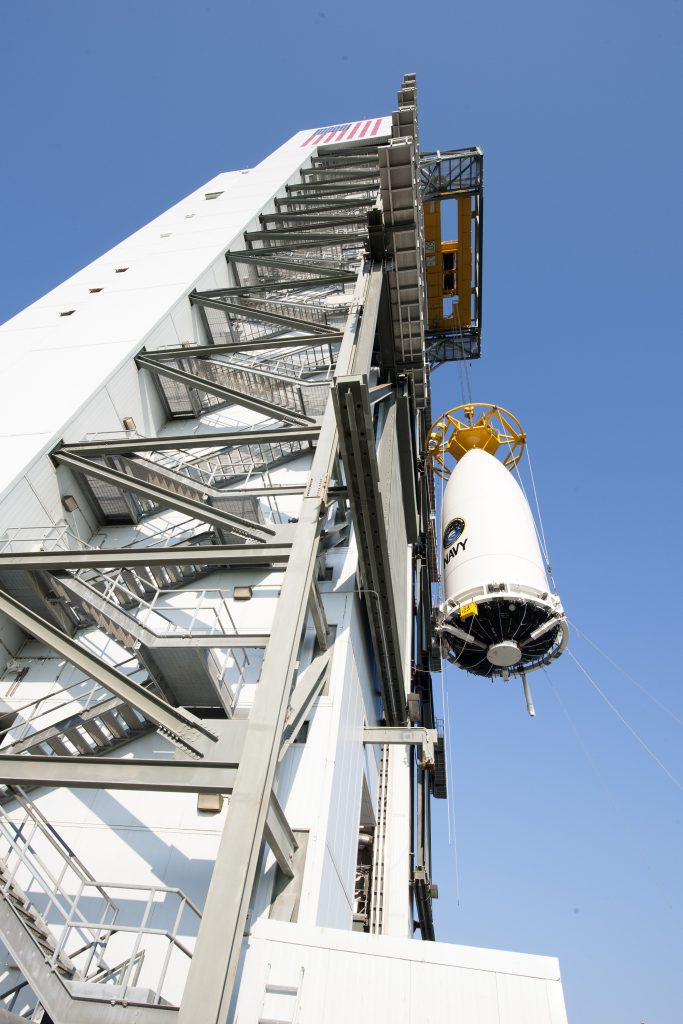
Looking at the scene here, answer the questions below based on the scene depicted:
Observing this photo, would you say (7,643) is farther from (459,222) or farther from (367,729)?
(459,222)

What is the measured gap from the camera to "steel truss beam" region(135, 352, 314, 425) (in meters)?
12.9

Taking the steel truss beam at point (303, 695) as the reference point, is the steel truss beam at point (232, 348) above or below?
above

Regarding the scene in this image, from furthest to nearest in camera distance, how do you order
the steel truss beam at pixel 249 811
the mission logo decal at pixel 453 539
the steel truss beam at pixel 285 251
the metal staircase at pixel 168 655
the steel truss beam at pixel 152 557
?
1. the steel truss beam at pixel 285 251
2. the mission logo decal at pixel 453 539
3. the metal staircase at pixel 168 655
4. the steel truss beam at pixel 152 557
5. the steel truss beam at pixel 249 811

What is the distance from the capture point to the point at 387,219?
14.3 metres

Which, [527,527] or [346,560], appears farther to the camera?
[527,527]

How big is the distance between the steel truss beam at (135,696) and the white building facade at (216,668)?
4 centimetres

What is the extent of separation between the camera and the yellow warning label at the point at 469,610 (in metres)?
14.7

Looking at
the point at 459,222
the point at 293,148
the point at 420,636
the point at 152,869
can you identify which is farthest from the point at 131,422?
the point at 293,148

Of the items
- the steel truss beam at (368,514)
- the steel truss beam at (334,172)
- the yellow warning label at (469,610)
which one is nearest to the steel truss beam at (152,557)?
the steel truss beam at (368,514)

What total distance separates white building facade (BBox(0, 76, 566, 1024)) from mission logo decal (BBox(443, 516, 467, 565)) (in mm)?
1402

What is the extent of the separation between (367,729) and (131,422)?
9405 millimetres

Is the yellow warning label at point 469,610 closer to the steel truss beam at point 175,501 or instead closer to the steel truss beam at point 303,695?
the steel truss beam at point 303,695

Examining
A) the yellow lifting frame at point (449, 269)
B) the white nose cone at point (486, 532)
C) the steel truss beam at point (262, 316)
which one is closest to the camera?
the white nose cone at point (486, 532)

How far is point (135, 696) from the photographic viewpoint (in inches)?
261
